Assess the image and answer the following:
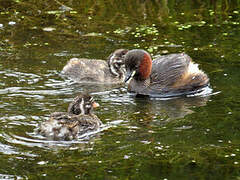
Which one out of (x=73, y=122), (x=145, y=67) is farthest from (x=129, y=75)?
(x=73, y=122)

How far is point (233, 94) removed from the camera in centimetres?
930

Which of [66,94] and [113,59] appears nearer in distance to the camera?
[66,94]

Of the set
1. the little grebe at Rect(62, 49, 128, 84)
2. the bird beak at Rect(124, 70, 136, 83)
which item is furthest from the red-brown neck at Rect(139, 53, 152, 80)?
the little grebe at Rect(62, 49, 128, 84)

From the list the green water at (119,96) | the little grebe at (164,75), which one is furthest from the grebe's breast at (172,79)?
the green water at (119,96)

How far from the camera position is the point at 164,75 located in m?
10.1

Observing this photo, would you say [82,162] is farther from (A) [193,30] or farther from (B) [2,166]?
(A) [193,30]

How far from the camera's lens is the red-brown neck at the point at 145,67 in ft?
33.0

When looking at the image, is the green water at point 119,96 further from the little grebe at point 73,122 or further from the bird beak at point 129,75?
the bird beak at point 129,75

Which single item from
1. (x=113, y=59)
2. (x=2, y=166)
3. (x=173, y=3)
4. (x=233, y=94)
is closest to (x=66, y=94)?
(x=113, y=59)

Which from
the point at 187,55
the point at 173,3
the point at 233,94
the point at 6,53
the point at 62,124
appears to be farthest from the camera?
the point at 173,3

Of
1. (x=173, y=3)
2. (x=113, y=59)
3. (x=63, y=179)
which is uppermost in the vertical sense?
(x=173, y=3)

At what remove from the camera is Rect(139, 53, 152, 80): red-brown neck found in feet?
33.0

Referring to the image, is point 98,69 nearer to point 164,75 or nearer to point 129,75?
point 129,75

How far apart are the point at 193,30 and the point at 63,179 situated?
6.41 meters
